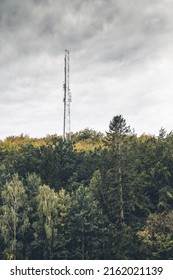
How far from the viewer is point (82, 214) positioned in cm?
3725

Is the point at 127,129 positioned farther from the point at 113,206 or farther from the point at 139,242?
the point at 139,242

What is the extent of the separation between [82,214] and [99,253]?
3.90m

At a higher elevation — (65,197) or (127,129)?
(127,129)

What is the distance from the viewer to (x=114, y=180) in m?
40.0

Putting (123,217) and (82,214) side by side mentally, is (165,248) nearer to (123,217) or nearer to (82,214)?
(123,217)

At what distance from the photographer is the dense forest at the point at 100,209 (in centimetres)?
3609

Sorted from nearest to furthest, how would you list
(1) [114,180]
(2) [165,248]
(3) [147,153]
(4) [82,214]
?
1. (2) [165,248]
2. (4) [82,214]
3. (1) [114,180]
4. (3) [147,153]

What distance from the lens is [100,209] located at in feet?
129

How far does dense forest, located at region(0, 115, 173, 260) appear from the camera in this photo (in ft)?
118
